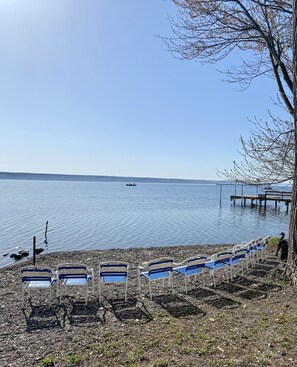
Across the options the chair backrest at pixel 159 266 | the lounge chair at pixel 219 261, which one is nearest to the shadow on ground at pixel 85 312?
the chair backrest at pixel 159 266

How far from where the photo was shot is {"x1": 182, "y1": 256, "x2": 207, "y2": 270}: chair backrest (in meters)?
7.88

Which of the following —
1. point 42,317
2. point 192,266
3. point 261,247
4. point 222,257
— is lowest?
point 42,317

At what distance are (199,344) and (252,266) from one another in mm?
6843

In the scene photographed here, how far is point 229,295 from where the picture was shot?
727 cm

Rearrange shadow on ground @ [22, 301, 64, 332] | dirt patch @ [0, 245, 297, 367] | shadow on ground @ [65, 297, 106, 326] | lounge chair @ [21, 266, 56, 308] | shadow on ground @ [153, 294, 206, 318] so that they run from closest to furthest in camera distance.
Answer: dirt patch @ [0, 245, 297, 367] → shadow on ground @ [22, 301, 64, 332] → shadow on ground @ [65, 297, 106, 326] → shadow on ground @ [153, 294, 206, 318] → lounge chair @ [21, 266, 56, 308]

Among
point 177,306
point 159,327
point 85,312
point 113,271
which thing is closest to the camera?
point 159,327

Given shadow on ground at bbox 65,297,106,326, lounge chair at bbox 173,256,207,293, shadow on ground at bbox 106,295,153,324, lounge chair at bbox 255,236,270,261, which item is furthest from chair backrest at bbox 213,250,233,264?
shadow on ground at bbox 65,297,106,326

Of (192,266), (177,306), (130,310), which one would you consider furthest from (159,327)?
(192,266)

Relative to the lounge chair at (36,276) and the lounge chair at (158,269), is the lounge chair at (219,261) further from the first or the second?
the lounge chair at (36,276)

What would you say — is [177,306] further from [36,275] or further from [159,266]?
[36,275]

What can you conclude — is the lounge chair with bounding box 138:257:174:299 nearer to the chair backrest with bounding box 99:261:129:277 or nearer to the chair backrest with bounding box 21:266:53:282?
the chair backrest with bounding box 99:261:129:277

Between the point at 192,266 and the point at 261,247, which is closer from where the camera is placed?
the point at 192,266

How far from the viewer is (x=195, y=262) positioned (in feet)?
26.0

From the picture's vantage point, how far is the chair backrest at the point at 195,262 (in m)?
7.88
